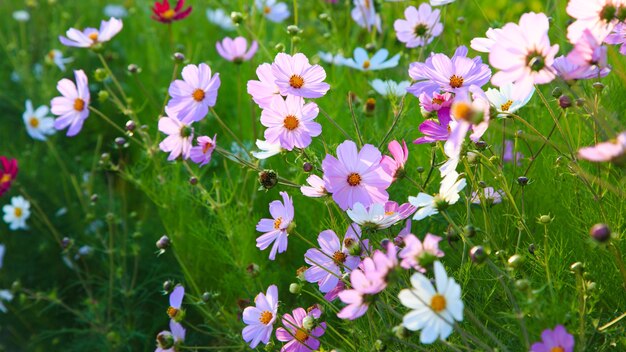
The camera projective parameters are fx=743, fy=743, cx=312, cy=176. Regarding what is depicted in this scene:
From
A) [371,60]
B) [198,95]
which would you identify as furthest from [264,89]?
[371,60]


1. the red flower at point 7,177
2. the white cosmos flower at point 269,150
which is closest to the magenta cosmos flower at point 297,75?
the white cosmos flower at point 269,150

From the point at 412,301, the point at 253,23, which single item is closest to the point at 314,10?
the point at 253,23

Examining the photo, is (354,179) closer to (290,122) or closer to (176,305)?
(290,122)

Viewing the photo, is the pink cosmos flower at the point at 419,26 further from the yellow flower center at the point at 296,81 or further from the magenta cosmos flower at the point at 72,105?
the magenta cosmos flower at the point at 72,105

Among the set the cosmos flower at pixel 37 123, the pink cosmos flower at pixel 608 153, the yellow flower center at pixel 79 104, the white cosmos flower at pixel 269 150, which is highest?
the pink cosmos flower at pixel 608 153

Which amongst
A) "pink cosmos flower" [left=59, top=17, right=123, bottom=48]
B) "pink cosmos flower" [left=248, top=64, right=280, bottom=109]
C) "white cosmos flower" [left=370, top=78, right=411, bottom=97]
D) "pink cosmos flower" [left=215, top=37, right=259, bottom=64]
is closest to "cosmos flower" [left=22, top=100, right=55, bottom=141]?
"pink cosmos flower" [left=59, top=17, right=123, bottom=48]
